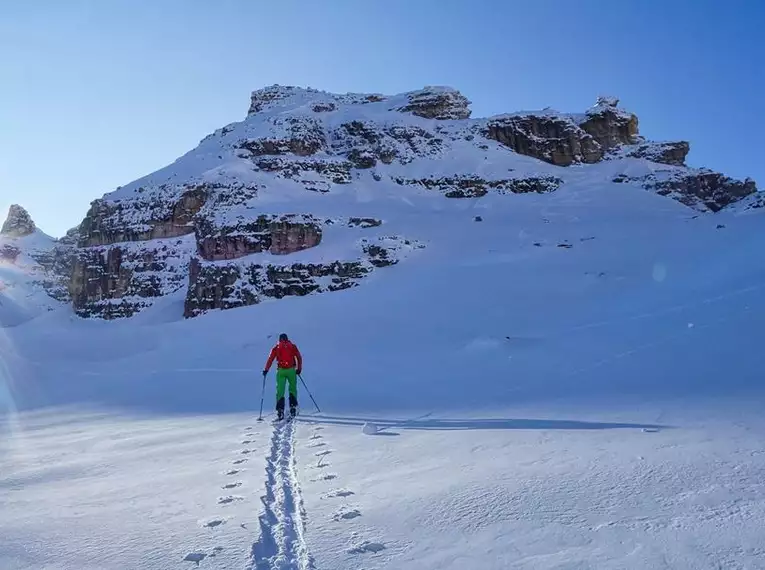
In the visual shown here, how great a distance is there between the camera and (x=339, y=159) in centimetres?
6581

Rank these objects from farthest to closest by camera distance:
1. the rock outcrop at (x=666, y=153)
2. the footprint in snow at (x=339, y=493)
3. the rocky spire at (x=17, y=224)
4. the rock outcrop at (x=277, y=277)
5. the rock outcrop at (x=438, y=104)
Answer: the rocky spire at (x=17, y=224) → the rock outcrop at (x=438, y=104) → the rock outcrop at (x=666, y=153) → the rock outcrop at (x=277, y=277) → the footprint in snow at (x=339, y=493)

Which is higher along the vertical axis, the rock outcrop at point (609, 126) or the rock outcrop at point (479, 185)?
the rock outcrop at point (609, 126)

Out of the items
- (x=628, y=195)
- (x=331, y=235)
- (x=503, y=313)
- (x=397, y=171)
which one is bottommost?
(x=503, y=313)

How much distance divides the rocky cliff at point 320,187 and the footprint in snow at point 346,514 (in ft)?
122

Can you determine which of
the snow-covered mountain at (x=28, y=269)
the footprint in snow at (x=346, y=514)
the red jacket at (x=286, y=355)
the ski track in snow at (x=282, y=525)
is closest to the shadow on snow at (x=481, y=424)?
the red jacket at (x=286, y=355)

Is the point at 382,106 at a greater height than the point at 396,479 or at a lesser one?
greater

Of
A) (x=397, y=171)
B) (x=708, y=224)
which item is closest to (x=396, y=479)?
(x=708, y=224)

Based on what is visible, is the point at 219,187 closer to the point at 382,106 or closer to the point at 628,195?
the point at 382,106

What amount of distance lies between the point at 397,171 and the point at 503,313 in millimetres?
45266

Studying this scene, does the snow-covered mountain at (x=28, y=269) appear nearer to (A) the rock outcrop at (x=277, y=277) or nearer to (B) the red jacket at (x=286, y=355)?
(A) the rock outcrop at (x=277, y=277)

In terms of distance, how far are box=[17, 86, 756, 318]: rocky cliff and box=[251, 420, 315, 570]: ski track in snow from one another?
35.8 m

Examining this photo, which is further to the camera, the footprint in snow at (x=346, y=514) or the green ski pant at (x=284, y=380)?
A: the green ski pant at (x=284, y=380)

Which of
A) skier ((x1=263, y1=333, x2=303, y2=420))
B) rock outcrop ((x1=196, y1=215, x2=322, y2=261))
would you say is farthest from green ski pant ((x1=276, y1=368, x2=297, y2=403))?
rock outcrop ((x1=196, y1=215, x2=322, y2=261))

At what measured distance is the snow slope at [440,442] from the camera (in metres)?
3.73
